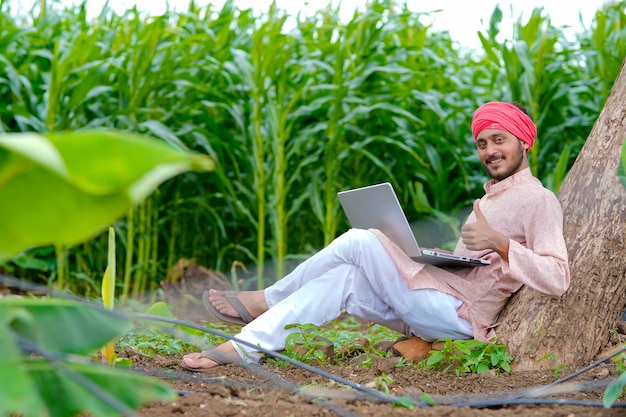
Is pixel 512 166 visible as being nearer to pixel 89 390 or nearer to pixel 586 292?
pixel 586 292

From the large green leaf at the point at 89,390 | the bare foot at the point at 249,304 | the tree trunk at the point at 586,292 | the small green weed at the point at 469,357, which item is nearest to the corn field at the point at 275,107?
the bare foot at the point at 249,304

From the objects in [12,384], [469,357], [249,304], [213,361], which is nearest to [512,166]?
[469,357]

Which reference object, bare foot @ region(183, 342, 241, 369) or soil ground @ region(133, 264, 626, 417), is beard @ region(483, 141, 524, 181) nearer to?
soil ground @ region(133, 264, 626, 417)

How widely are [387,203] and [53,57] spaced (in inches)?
100

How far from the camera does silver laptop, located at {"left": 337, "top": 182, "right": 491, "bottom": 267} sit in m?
2.39

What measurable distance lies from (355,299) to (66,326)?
165 centimetres

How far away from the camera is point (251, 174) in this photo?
4551 mm

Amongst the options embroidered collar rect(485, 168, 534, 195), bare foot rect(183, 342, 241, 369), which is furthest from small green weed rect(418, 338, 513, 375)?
bare foot rect(183, 342, 241, 369)

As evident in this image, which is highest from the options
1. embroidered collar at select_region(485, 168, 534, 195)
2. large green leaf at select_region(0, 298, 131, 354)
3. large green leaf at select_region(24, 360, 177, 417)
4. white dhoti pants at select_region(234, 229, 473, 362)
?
embroidered collar at select_region(485, 168, 534, 195)

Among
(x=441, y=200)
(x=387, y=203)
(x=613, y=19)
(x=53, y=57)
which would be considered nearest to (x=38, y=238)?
(x=387, y=203)

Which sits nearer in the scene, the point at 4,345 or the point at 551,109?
the point at 4,345

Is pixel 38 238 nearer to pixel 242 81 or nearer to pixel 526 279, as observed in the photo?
pixel 526 279

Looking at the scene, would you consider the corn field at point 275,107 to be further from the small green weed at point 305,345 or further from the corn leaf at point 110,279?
the corn leaf at point 110,279

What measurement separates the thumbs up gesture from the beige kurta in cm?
7
